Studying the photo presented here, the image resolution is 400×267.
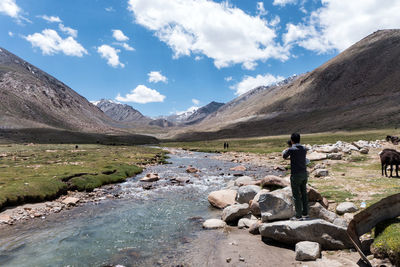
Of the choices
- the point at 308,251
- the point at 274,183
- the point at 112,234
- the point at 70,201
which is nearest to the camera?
the point at 308,251

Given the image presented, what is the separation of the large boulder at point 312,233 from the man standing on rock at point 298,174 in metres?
0.75

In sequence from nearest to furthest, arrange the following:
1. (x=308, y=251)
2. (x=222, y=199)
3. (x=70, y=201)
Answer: (x=308, y=251)
(x=222, y=199)
(x=70, y=201)

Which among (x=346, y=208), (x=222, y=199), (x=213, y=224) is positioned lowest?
(x=213, y=224)

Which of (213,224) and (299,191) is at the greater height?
(299,191)

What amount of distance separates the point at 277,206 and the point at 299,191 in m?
1.84

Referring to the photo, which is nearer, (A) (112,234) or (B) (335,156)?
(A) (112,234)

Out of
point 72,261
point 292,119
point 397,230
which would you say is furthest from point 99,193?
point 292,119

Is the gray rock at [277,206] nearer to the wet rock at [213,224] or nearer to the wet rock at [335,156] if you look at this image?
the wet rock at [213,224]

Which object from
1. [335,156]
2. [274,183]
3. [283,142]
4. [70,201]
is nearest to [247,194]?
[274,183]

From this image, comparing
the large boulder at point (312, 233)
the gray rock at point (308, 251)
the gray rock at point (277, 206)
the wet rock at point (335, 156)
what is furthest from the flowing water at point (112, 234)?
the wet rock at point (335, 156)

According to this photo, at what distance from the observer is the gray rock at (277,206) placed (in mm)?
12266

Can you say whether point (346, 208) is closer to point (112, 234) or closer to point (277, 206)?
point (277, 206)

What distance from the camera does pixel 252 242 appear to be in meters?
11.4

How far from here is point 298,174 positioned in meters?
10.6
